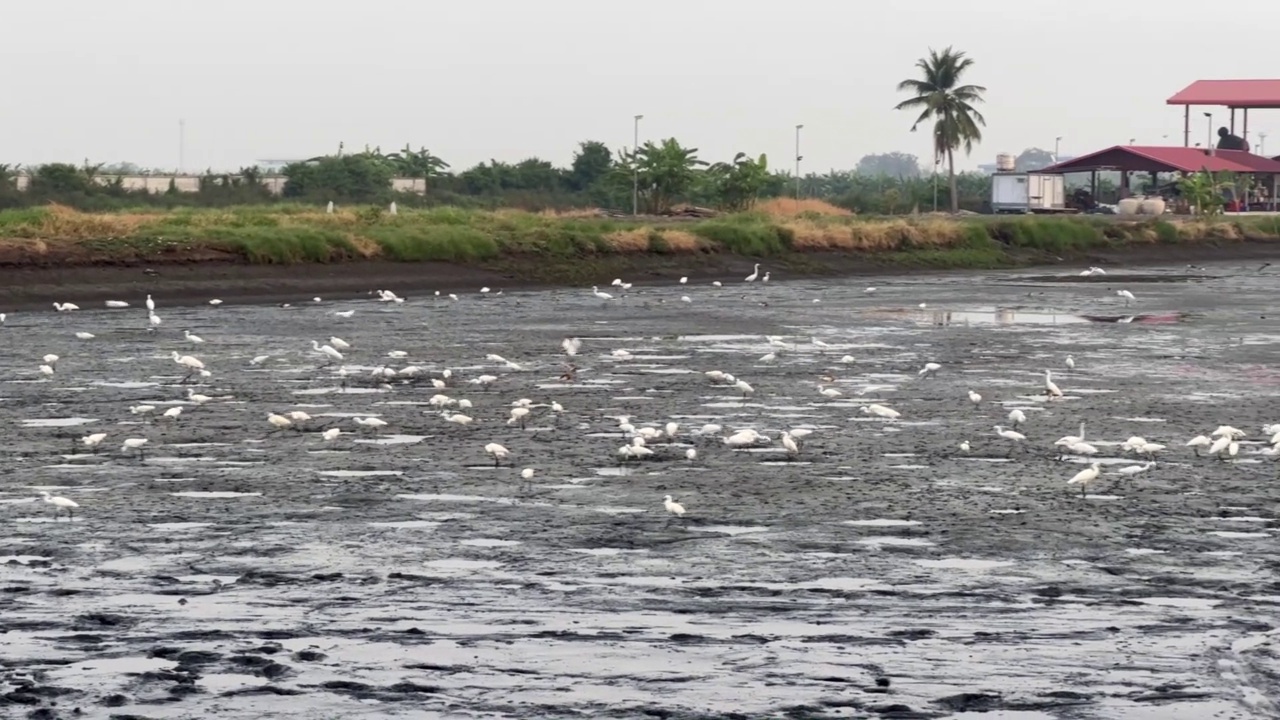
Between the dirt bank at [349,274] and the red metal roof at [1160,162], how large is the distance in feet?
119

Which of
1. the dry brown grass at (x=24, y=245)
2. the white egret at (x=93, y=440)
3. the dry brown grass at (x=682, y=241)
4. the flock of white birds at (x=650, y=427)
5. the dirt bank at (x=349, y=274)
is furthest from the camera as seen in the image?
the dry brown grass at (x=682, y=241)

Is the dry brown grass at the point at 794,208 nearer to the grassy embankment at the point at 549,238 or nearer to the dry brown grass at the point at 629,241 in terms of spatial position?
the grassy embankment at the point at 549,238

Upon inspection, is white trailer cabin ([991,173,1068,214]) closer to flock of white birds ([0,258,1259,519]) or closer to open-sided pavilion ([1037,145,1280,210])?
open-sided pavilion ([1037,145,1280,210])

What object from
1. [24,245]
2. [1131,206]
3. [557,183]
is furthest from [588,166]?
[24,245]

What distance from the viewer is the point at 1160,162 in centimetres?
8975

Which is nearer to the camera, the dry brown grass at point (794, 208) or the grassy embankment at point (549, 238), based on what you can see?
the grassy embankment at point (549, 238)

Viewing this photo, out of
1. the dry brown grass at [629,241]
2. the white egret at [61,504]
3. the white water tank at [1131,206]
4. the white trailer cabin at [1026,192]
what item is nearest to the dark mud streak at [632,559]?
the white egret at [61,504]

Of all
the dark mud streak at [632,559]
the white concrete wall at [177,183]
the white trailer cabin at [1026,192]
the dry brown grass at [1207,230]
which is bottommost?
the dark mud streak at [632,559]

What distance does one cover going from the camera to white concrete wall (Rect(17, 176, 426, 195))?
253 ft

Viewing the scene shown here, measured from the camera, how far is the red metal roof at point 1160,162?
8981 centimetres

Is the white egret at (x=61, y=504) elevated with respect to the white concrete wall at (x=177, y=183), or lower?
lower

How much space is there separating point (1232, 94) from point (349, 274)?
221 ft

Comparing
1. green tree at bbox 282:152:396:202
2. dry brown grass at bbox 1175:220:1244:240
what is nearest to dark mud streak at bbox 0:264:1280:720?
dry brown grass at bbox 1175:220:1244:240

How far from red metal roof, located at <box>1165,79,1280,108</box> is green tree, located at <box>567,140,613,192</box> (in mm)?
28837
